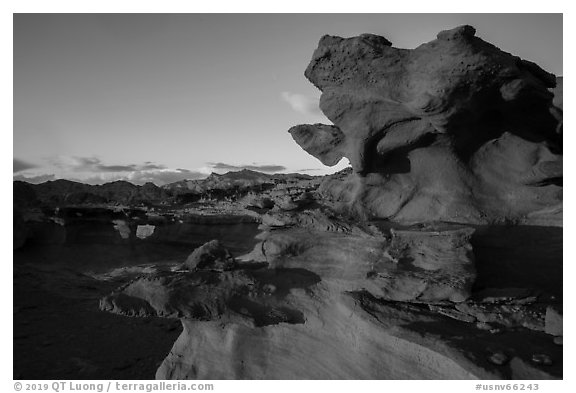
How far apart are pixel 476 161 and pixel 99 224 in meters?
15.2

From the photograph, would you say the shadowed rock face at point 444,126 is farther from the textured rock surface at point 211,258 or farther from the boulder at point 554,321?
the textured rock surface at point 211,258

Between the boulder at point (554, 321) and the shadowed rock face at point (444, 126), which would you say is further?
the shadowed rock face at point (444, 126)

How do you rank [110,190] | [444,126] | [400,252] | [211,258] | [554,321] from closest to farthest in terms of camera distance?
[554,321]
[400,252]
[444,126]
[211,258]
[110,190]

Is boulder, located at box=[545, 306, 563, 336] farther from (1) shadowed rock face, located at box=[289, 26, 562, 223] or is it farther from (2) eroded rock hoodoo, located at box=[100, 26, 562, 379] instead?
(1) shadowed rock face, located at box=[289, 26, 562, 223]

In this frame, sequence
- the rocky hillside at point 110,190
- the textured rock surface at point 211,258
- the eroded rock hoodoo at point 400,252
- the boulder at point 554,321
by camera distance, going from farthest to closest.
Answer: the rocky hillside at point 110,190 → the textured rock surface at point 211,258 → the eroded rock hoodoo at point 400,252 → the boulder at point 554,321

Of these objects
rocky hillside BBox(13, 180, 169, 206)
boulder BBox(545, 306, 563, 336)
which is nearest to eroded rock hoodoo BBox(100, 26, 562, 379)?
boulder BBox(545, 306, 563, 336)

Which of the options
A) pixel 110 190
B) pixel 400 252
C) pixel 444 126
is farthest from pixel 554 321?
pixel 110 190

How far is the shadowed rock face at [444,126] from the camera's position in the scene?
3424 millimetres

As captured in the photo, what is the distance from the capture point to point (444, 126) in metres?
3.73

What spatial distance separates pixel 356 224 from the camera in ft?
13.1

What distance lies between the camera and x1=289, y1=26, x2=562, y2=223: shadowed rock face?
3.42 m

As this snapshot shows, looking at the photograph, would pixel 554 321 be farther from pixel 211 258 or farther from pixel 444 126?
pixel 211 258

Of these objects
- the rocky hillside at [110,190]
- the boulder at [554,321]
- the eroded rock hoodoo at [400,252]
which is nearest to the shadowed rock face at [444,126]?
the eroded rock hoodoo at [400,252]

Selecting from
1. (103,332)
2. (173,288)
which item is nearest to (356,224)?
(173,288)
